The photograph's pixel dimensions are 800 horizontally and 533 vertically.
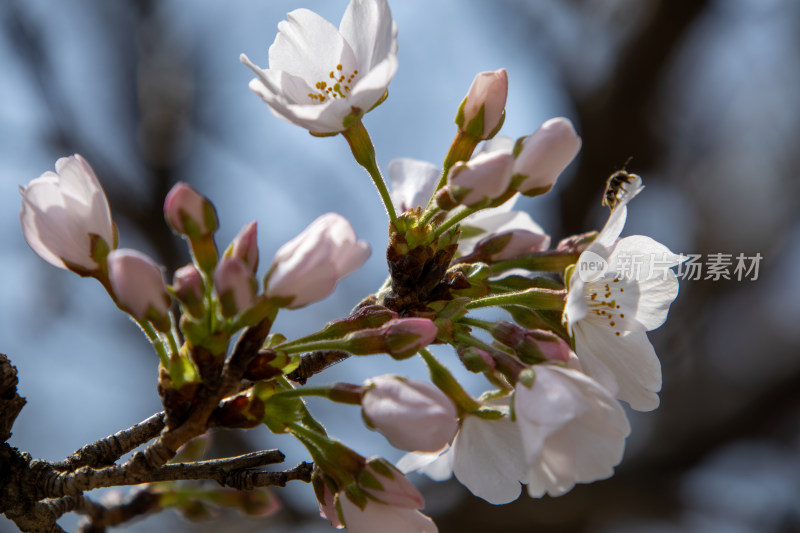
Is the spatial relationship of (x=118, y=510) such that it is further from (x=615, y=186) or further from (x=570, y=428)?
(x=615, y=186)

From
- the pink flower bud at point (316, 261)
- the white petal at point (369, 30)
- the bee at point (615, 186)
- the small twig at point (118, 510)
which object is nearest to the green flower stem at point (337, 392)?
the pink flower bud at point (316, 261)

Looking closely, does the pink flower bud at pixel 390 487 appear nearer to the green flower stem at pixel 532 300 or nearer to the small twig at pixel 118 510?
the green flower stem at pixel 532 300

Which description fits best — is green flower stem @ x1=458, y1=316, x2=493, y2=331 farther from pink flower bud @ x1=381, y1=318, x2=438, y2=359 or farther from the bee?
the bee

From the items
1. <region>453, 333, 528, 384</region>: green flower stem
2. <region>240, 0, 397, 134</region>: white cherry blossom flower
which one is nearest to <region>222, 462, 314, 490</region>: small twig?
<region>453, 333, 528, 384</region>: green flower stem

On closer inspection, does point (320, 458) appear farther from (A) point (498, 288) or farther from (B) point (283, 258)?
(A) point (498, 288)

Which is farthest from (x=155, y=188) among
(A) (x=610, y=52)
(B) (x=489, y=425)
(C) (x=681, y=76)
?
(B) (x=489, y=425)
